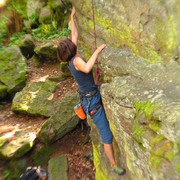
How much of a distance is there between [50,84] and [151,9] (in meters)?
6.82

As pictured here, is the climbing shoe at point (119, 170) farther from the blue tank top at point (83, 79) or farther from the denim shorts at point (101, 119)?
the blue tank top at point (83, 79)

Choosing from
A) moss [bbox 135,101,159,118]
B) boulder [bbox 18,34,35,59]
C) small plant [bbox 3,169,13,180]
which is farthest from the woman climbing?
boulder [bbox 18,34,35,59]

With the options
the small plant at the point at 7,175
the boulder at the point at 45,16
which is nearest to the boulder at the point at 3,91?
the small plant at the point at 7,175

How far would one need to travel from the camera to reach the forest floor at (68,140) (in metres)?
7.33

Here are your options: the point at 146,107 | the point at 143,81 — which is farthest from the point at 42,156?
the point at 146,107

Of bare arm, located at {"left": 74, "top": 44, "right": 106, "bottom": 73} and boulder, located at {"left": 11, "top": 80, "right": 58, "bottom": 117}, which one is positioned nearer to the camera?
bare arm, located at {"left": 74, "top": 44, "right": 106, "bottom": 73}

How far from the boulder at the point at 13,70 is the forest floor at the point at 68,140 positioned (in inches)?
31.6

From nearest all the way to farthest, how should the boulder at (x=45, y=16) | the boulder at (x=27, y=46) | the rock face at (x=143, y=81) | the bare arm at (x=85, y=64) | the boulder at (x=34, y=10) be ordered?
1. the rock face at (x=143, y=81)
2. the bare arm at (x=85, y=64)
3. the boulder at (x=27, y=46)
4. the boulder at (x=45, y=16)
5. the boulder at (x=34, y=10)

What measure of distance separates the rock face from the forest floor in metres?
2.75

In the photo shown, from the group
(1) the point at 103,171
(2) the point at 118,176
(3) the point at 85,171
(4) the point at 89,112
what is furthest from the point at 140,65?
(3) the point at 85,171

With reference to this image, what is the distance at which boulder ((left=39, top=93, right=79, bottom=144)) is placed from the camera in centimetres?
777

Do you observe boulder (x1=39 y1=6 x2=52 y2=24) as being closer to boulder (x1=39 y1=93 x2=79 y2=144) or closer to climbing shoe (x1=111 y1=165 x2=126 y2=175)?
boulder (x1=39 y1=93 x2=79 y2=144)

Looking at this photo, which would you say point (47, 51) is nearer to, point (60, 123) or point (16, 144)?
point (60, 123)

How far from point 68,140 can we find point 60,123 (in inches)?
26.4
